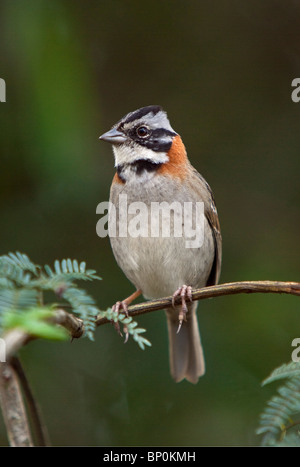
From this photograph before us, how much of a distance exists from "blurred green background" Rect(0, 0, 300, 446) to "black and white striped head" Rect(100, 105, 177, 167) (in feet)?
3.30

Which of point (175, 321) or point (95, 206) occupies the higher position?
point (95, 206)

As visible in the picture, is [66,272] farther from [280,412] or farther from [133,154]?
[133,154]

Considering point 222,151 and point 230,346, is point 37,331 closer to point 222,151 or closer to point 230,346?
point 230,346

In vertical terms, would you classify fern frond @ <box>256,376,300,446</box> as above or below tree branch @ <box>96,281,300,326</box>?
below

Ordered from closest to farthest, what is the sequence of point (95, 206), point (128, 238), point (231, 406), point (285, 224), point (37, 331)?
point (37, 331)
point (128, 238)
point (231, 406)
point (95, 206)
point (285, 224)

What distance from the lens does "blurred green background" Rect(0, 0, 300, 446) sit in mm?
4879

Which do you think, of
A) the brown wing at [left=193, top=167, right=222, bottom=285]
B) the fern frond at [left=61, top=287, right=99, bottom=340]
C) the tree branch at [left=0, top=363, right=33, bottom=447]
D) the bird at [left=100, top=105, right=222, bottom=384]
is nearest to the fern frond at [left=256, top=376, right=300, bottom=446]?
the fern frond at [left=61, top=287, right=99, bottom=340]

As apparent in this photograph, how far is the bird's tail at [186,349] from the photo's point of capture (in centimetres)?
465

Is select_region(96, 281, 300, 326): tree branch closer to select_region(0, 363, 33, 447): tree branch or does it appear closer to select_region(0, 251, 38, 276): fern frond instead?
select_region(0, 251, 38, 276): fern frond

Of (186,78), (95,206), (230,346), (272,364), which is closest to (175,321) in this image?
(230,346)

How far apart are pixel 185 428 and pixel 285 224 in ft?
6.63

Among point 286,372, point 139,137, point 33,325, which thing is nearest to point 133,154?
point 139,137

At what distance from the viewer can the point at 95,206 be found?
5227 mm

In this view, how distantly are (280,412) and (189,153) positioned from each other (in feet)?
12.1
